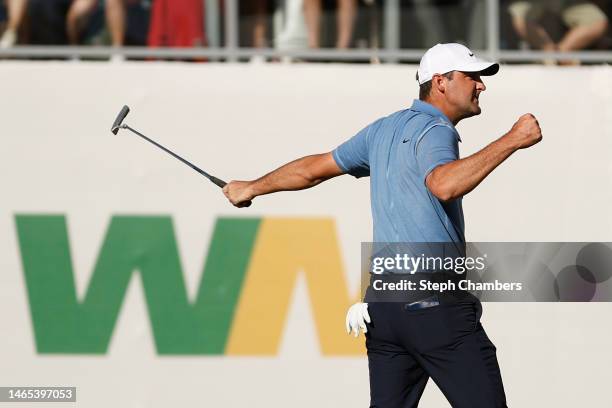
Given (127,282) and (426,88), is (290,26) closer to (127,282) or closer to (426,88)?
(127,282)

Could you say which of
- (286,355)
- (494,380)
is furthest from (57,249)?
(494,380)

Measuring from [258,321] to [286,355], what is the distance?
0.21 metres

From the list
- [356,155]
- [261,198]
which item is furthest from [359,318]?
[261,198]

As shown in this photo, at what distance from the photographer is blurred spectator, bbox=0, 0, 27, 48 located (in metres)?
6.19

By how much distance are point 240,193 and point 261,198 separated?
3.69 feet

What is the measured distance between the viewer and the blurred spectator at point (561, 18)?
639 centimetres

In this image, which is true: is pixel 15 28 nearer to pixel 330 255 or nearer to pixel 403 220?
pixel 330 255

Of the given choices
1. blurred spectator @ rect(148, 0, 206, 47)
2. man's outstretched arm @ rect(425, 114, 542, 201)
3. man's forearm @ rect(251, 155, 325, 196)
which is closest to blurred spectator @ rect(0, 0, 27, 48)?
blurred spectator @ rect(148, 0, 206, 47)

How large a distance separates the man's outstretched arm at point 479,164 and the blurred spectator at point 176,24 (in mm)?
2657

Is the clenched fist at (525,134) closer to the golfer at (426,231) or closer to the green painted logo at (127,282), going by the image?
the golfer at (426,231)

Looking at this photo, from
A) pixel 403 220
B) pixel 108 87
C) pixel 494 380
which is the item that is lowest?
pixel 494 380

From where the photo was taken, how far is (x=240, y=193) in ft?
16.3

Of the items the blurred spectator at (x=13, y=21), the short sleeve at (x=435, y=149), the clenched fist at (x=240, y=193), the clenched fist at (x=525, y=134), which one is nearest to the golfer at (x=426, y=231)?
the short sleeve at (x=435, y=149)

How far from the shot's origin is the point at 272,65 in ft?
20.0
